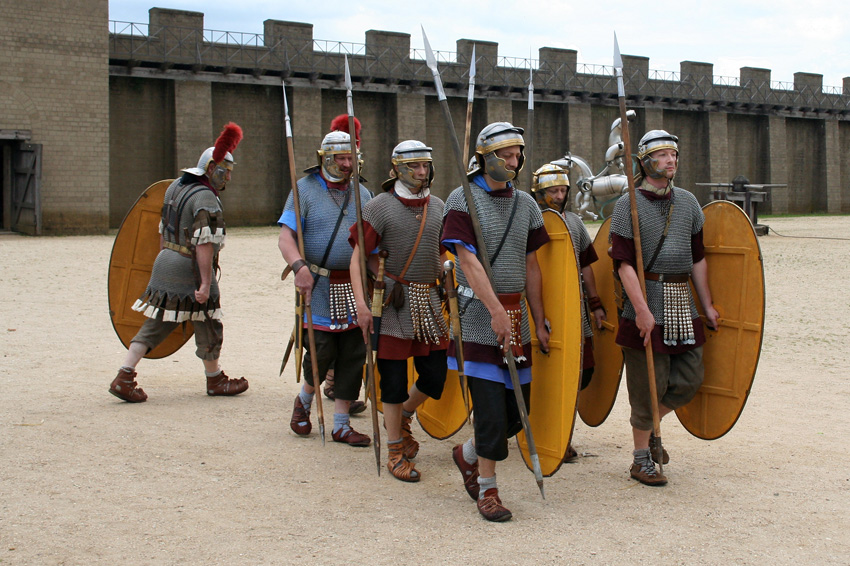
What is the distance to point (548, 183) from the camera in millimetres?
4664

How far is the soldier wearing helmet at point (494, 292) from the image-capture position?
11.7 ft

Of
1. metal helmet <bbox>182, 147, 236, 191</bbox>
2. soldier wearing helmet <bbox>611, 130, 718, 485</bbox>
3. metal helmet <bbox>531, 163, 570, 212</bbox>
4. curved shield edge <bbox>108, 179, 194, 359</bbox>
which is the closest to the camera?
soldier wearing helmet <bbox>611, 130, 718, 485</bbox>

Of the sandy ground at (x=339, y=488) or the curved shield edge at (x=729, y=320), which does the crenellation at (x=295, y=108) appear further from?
the curved shield edge at (x=729, y=320)

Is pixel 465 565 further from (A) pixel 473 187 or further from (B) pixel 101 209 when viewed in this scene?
(B) pixel 101 209

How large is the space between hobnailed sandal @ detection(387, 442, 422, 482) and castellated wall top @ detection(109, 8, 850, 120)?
613 inches

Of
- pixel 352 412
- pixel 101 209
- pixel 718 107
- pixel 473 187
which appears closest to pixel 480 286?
pixel 473 187

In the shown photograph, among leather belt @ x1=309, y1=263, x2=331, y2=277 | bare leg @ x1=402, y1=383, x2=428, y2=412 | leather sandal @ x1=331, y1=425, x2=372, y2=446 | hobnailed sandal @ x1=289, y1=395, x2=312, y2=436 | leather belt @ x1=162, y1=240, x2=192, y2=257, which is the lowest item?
leather sandal @ x1=331, y1=425, x2=372, y2=446

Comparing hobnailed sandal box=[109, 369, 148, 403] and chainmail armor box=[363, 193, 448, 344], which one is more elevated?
chainmail armor box=[363, 193, 448, 344]

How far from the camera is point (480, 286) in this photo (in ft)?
11.6

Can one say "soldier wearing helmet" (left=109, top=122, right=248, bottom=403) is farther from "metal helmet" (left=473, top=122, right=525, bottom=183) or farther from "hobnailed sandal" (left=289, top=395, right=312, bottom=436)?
"metal helmet" (left=473, top=122, right=525, bottom=183)

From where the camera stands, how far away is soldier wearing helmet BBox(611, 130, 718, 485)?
13.2 feet

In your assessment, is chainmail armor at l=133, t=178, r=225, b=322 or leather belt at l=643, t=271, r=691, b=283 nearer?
leather belt at l=643, t=271, r=691, b=283

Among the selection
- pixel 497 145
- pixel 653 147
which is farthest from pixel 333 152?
pixel 653 147

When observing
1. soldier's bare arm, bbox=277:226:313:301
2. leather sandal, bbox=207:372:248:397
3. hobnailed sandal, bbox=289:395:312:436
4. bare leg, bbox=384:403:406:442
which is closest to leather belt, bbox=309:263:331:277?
soldier's bare arm, bbox=277:226:313:301
